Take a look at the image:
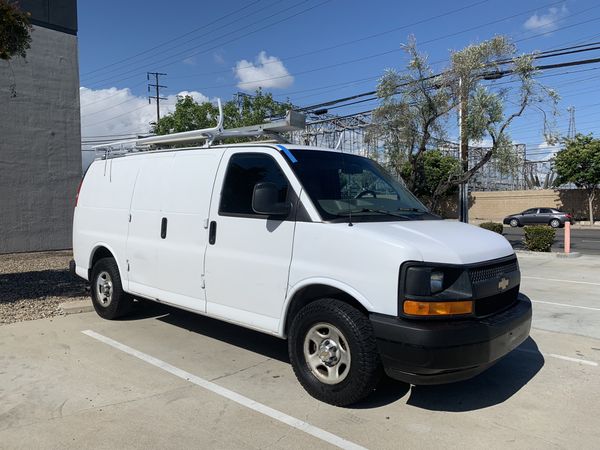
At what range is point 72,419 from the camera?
3824mm

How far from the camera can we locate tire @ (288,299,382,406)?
3.79 m

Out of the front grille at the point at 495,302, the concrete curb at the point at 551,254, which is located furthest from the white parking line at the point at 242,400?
the concrete curb at the point at 551,254

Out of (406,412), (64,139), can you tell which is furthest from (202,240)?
(64,139)

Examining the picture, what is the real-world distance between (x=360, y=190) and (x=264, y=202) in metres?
1.08

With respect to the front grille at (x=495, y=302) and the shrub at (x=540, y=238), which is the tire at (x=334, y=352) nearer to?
the front grille at (x=495, y=302)

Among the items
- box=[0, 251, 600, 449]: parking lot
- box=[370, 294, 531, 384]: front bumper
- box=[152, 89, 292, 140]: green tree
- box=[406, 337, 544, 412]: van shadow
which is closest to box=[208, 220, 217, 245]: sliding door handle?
box=[0, 251, 600, 449]: parking lot

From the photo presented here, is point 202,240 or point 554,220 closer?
point 202,240

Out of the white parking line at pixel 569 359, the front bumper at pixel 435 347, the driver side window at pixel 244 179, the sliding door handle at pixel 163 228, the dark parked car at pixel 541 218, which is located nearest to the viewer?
the front bumper at pixel 435 347

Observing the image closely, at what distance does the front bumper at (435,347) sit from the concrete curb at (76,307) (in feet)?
16.4

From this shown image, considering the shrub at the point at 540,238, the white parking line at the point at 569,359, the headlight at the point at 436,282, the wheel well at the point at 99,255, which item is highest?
the headlight at the point at 436,282

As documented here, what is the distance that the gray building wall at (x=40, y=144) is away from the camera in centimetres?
1307

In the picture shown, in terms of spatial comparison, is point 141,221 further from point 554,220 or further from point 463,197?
point 554,220

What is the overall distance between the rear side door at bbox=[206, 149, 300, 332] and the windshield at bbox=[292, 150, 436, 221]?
21cm

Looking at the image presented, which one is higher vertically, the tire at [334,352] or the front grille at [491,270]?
the front grille at [491,270]
